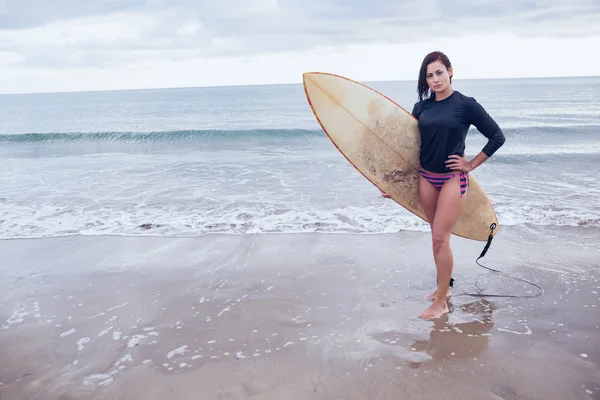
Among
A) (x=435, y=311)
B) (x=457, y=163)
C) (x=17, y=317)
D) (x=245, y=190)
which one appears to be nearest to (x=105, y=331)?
(x=17, y=317)

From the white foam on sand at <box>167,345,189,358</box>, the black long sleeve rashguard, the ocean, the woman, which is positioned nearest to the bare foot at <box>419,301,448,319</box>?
the woman

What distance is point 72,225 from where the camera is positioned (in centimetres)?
610

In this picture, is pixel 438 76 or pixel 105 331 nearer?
pixel 438 76

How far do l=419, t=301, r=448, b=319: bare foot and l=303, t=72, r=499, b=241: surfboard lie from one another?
33.1 inches

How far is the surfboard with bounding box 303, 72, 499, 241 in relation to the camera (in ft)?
12.2

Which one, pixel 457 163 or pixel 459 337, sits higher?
pixel 457 163

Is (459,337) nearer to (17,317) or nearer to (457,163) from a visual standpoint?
(457,163)

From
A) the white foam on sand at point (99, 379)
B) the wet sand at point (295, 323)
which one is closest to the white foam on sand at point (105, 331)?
the wet sand at point (295, 323)

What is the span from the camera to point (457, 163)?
2969 millimetres

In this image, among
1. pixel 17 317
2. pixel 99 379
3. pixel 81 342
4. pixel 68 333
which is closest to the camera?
pixel 99 379

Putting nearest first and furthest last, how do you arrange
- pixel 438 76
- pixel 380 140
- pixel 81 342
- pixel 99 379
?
1. pixel 99 379
2. pixel 438 76
3. pixel 81 342
4. pixel 380 140

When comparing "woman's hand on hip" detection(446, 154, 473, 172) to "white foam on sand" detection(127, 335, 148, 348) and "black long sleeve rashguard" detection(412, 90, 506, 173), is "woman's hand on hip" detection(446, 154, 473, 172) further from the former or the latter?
"white foam on sand" detection(127, 335, 148, 348)

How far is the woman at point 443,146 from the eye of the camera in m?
2.88

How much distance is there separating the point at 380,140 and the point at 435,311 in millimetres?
1492
